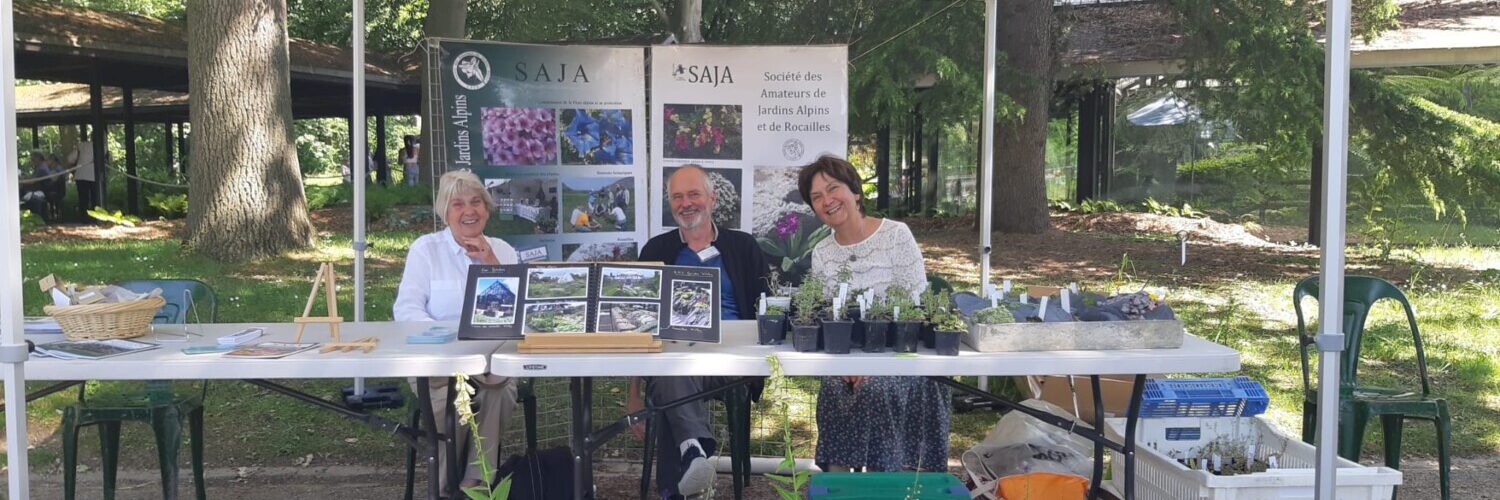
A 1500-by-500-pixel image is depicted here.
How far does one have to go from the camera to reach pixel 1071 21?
11461mm

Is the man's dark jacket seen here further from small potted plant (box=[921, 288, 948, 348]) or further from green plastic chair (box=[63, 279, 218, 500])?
green plastic chair (box=[63, 279, 218, 500])

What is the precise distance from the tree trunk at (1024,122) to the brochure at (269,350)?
25.1 feet

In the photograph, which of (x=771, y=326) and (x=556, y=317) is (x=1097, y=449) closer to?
(x=771, y=326)

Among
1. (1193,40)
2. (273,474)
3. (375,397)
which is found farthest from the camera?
(1193,40)

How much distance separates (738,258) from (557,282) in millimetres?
1198

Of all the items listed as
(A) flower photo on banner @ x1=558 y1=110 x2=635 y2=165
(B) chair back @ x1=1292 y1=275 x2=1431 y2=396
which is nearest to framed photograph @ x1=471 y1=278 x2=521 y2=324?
(A) flower photo on banner @ x1=558 y1=110 x2=635 y2=165

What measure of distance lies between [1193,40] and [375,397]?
776 centimetres

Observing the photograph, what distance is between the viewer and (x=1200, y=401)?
3365 millimetres

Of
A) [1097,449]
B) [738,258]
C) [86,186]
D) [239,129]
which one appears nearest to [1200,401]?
[1097,449]

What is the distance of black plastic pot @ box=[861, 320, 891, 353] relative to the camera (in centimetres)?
271

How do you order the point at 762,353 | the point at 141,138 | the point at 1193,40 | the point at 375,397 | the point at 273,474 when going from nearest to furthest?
the point at 762,353 → the point at 273,474 → the point at 375,397 → the point at 1193,40 → the point at 141,138

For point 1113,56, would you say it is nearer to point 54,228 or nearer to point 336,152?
point 54,228

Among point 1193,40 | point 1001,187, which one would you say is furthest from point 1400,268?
point 1001,187

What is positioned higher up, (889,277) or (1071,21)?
(1071,21)
